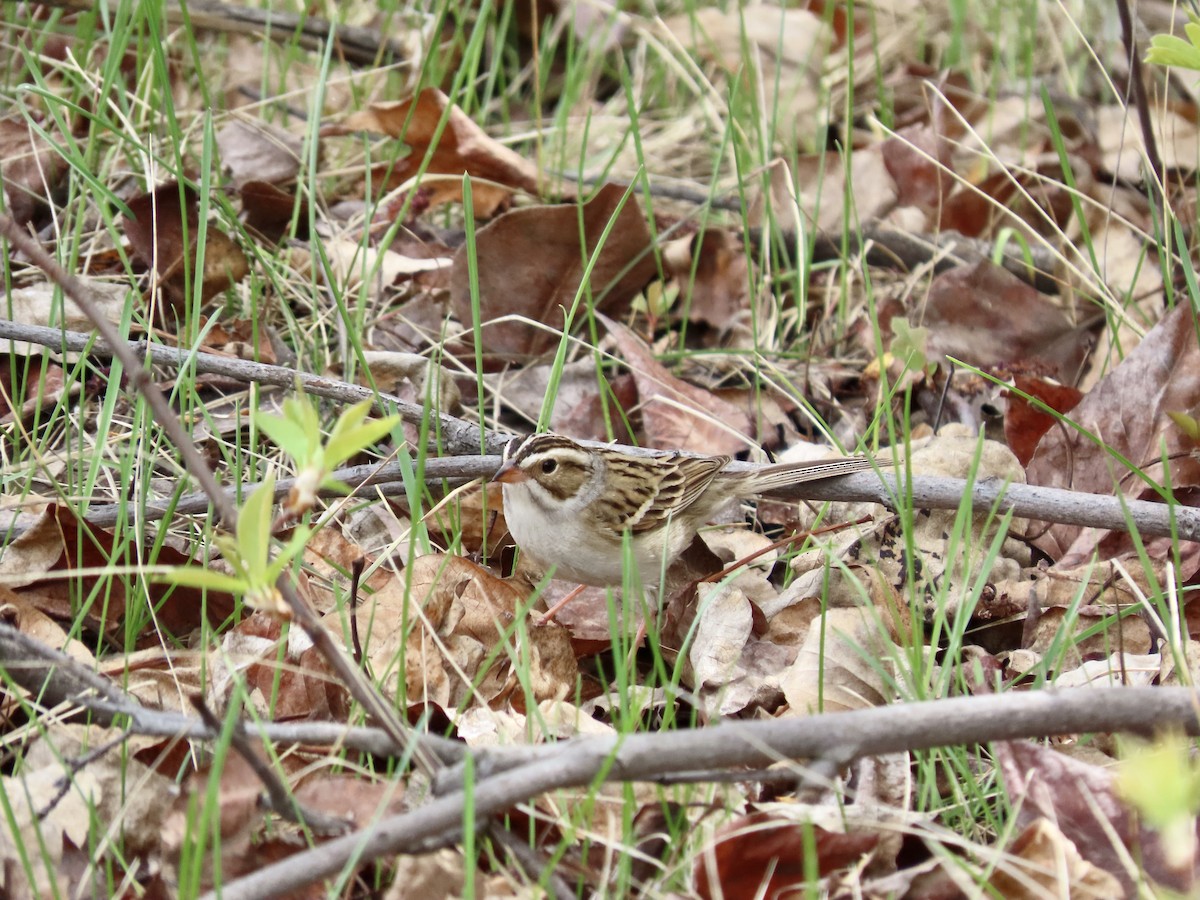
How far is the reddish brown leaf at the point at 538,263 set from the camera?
523cm

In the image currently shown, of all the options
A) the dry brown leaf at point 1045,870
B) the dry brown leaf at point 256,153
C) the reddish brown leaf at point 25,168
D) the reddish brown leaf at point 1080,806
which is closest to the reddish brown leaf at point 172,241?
the reddish brown leaf at point 25,168

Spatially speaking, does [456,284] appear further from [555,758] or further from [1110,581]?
[555,758]

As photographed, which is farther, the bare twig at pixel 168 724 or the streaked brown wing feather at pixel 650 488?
the streaked brown wing feather at pixel 650 488

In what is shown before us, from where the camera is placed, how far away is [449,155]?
20.0 feet

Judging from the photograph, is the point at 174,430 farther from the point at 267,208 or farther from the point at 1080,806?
the point at 267,208

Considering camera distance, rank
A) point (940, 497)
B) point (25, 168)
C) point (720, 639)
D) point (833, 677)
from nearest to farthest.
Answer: point (833, 677) → point (720, 639) → point (940, 497) → point (25, 168)

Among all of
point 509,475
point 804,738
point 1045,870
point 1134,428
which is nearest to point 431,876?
point 804,738

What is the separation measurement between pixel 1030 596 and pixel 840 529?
0.69 metres

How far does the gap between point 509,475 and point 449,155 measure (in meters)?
2.43

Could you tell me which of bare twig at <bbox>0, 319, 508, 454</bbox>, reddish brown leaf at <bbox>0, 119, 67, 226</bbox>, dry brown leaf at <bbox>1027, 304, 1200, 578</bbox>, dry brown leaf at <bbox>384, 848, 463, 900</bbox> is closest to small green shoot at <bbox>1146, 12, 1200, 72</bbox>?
dry brown leaf at <bbox>1027, 304, 1200, 578</bbox>

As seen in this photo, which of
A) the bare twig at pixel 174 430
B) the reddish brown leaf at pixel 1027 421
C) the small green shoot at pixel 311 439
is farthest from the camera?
the reddish brown leaf at pixel 1027 421

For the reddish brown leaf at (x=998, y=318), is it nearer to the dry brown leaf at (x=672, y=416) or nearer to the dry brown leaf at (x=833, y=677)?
the dry brown leaf at (x=672, y=416)

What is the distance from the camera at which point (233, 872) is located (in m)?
2.75

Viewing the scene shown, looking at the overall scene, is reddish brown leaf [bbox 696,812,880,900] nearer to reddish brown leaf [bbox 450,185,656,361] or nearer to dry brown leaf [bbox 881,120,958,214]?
reddish brown leaf [bbox 450,185,656,361]
